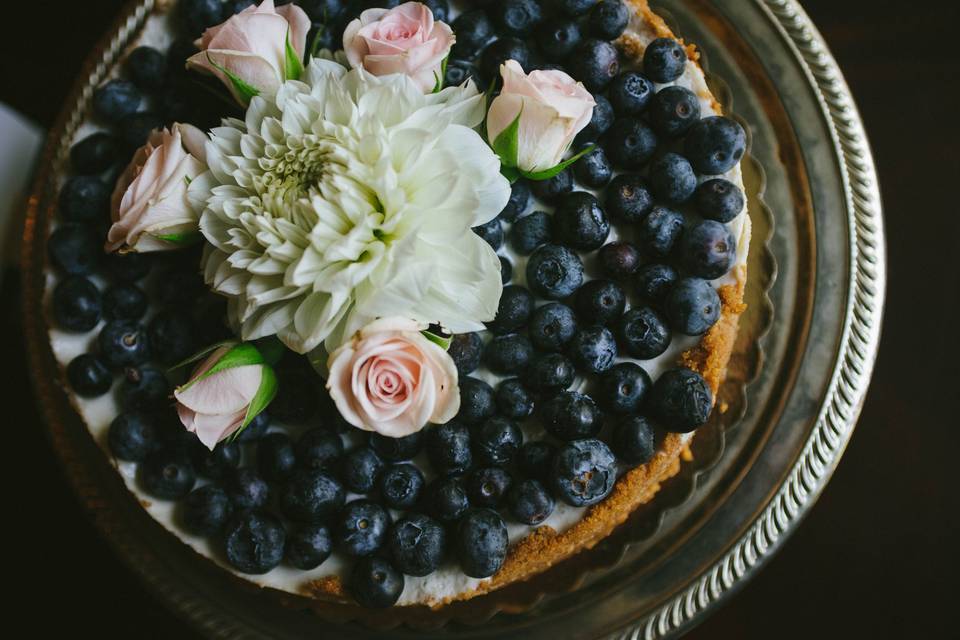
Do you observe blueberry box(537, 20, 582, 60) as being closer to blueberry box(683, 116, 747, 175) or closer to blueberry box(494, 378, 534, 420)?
blueberry box(683, 116, 747, 175)

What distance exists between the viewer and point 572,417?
1066 millimetres

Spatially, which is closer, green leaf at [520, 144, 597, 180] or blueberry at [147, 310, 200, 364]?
green leaf at [520, 144, 597, 180]

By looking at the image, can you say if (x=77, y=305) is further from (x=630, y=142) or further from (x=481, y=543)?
(x=630, y=142)

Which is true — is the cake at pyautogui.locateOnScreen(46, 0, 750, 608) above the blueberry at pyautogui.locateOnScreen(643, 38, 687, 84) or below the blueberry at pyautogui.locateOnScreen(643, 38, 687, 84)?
below

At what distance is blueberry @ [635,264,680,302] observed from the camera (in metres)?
1.09

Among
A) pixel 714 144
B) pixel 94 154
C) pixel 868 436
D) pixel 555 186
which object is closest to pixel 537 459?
pixel 555 186

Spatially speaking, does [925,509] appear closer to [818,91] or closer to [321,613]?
[818,91]

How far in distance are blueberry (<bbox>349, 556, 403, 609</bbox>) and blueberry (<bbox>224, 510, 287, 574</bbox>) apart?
12cm

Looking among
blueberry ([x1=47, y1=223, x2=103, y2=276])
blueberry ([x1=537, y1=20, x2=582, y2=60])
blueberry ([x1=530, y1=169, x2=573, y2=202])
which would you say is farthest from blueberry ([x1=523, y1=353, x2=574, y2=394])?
blueberry ([x1=47, y1=223, x2=103, y2=276])

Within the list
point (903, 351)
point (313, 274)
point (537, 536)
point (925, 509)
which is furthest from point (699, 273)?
point (925, 509)

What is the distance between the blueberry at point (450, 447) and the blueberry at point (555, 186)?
0.34 meters

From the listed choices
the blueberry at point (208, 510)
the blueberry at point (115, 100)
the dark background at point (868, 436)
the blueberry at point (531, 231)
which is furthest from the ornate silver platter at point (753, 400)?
the dark background at point (868, 436)

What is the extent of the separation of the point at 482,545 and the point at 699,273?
1.54 ft

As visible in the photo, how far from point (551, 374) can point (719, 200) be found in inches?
13.0
